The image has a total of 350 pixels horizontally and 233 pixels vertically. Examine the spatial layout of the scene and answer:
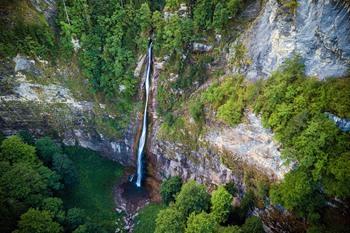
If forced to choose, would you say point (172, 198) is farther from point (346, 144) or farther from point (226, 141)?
point (346, 144)

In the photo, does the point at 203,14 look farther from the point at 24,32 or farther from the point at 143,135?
the point at 24,32

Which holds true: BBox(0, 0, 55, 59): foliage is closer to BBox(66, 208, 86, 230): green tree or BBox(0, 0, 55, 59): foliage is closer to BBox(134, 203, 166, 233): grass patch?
BBox(66, 208, 86, 230): green tree

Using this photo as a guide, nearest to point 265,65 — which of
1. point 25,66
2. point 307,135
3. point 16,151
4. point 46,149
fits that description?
point 307,135

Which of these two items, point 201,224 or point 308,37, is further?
point 201,224

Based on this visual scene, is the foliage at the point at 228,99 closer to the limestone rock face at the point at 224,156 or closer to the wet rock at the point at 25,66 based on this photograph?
the limestone rock face at the point at 224,156

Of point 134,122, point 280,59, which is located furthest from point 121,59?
point 280,59
